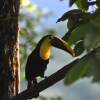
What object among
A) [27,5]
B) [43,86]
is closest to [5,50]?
[43,86]

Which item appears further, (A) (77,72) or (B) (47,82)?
(B) (47,82)

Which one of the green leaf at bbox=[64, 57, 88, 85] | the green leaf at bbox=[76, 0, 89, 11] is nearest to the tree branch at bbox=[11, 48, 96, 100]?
the green leaf at bbox=[76, 0, 89, 11]

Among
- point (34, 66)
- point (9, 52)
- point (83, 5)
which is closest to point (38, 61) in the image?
point (34, 66)

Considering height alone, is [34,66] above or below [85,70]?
below

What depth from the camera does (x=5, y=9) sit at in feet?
10.6

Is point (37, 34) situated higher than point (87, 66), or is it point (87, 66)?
point (87, 66)

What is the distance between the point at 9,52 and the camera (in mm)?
3209

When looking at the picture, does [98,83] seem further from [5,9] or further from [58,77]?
[5,9]

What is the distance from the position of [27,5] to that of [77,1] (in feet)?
17.6

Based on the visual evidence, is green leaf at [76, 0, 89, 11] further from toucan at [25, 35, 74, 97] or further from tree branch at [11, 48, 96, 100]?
toucan at [25, 35, 74, 97]

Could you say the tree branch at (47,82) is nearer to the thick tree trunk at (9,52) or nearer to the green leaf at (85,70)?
the thick tree trunk at (9,52)

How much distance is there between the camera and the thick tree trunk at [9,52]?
314cm

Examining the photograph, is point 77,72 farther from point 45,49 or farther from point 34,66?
point 34,66

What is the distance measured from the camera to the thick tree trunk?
124 inches
